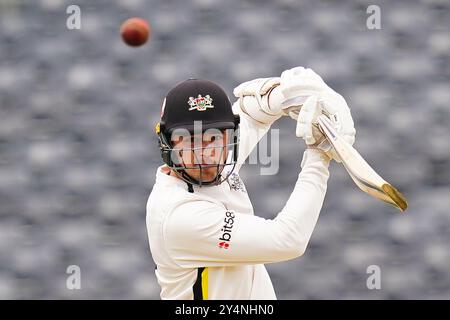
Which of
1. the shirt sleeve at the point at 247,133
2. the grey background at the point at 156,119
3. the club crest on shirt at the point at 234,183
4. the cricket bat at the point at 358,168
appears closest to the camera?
the cricket bat at the point at 358,168

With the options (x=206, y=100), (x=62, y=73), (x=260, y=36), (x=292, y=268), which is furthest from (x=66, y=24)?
(x=206, y=100)

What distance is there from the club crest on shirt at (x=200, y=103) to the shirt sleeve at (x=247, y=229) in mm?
179

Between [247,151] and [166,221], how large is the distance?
0.39m

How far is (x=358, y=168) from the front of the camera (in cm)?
174

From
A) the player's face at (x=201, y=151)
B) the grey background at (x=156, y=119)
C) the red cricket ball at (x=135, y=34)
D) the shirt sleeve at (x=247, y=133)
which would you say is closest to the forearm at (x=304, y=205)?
the player's face at (x=201, y=151)

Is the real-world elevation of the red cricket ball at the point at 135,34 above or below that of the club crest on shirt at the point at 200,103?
above

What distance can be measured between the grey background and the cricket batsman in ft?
3.35

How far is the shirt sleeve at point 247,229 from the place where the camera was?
171 centimetres

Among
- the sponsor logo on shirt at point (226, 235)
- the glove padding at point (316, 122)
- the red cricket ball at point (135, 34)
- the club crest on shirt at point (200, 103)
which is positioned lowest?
the sponsor logo on shirt at point (226, 235)

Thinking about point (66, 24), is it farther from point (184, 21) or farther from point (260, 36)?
point (260, 36)

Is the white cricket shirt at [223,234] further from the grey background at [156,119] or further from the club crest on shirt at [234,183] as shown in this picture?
the grey background at [156,119]

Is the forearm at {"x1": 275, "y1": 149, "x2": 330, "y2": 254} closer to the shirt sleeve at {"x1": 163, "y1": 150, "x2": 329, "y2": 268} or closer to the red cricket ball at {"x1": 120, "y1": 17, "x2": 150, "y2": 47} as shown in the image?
the shirt sleeve at {"x1": 163, "y1": 150, "x2": 329, "y2": 268}

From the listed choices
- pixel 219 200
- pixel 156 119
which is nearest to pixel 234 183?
pixel 219 200

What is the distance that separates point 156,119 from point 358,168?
1238 millimetres
